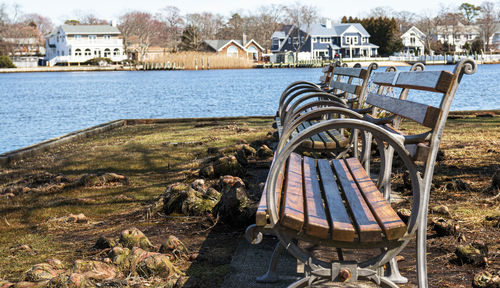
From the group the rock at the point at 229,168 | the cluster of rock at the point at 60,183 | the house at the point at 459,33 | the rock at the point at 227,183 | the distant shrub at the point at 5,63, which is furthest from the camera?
the house at the point at 459,33

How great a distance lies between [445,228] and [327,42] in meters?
94.8

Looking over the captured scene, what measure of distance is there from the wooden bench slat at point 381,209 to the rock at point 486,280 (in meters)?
0.61

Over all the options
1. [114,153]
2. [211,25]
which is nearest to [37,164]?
[114,153]

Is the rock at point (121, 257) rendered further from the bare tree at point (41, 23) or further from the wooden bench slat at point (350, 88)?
the bare tree at point (41, 23)

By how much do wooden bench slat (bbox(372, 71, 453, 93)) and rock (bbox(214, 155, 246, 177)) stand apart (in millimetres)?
2403

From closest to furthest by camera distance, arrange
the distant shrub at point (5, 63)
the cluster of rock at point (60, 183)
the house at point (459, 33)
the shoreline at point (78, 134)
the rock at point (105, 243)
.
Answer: the rock at point (105, 243) < the cluster of rock at point (60, 183) < the shoreline at point (78, 134) < the distant shrub at point (5, 63) < the house at point (459, 33)

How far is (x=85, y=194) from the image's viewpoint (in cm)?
601

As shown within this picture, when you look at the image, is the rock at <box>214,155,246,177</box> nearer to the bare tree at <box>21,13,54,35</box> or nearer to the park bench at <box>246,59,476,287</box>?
the park bench at <box>246,59,476,287</box>

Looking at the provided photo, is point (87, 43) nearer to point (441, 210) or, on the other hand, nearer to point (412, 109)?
point (441, 210)

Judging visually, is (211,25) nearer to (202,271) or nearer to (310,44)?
(310,44)

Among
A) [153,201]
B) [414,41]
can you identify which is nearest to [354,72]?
[153,201]

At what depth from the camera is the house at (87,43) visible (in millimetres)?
98875

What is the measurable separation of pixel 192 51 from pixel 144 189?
92144 mm

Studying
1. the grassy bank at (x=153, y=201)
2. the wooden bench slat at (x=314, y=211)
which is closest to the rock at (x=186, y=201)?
the grassy bank at (x=153, y=201)
